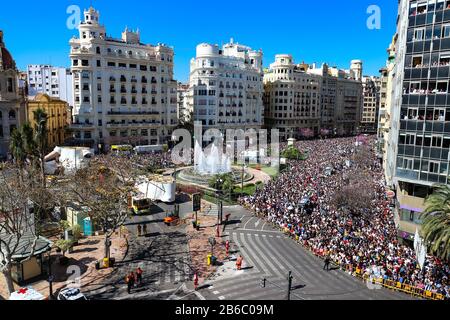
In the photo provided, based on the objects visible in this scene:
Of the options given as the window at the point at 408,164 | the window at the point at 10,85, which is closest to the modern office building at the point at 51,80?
the window at the point at 10,85

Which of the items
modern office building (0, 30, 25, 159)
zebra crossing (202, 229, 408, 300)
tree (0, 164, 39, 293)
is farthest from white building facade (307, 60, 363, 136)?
tree (0, 164, 39, 293)

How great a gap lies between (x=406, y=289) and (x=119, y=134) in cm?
6724

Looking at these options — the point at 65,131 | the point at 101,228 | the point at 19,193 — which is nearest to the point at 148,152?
the point at 65,131

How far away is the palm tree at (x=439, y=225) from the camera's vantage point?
68.0 feet

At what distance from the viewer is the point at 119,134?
Answer: 262 ft

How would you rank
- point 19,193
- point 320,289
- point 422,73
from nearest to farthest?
point 320,289 → point 19,193 → point 422,73

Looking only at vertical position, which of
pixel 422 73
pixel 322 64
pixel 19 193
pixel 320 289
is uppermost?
pixel 322 64

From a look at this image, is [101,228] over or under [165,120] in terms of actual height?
under

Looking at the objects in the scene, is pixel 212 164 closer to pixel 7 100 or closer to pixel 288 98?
pixel 7 100

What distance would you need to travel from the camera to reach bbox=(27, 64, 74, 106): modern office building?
12431 centimetres

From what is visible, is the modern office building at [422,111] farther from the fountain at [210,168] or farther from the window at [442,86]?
the fountain at [210,168]

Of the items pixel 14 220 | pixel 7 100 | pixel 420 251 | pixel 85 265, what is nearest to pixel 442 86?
pixel 420 251

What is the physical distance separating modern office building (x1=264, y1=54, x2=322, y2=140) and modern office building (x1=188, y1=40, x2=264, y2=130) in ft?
36.3
